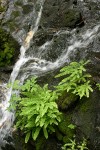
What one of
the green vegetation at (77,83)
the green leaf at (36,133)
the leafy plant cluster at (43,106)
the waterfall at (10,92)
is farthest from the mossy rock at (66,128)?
the waterfall at (10,92)

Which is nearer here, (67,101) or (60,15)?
(67,101)

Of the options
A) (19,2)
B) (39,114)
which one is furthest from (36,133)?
(19,2)

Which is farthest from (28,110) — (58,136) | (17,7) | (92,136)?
(17,7)

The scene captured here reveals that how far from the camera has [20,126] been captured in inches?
316

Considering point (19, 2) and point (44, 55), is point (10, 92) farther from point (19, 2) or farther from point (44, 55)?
point (19, 2)

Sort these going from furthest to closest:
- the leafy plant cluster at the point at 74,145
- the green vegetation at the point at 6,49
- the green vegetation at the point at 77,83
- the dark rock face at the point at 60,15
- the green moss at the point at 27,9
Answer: the green moss at the point at 27,9
the dark rock face at the point at 60,15
the green vegetation at the point at 6,49
the green vegetation at the point at 77,83
the leafy plant cluster at the point at 74,145

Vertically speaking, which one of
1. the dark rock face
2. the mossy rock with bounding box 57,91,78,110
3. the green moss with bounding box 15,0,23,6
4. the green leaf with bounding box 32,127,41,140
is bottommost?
the green leaf with bounding box 32,127,41,140

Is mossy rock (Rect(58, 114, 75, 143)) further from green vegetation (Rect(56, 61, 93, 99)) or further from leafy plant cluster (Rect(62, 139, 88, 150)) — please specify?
green vegetation (Rect(56, 61, 93, 99))

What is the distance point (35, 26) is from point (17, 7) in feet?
6.44

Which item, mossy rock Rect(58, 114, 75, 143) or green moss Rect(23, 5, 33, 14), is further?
green moss Rect(23, 5, 33, 14)

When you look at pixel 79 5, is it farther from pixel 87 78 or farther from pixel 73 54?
pixel 87 78

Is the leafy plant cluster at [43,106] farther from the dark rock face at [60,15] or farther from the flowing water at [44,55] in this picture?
the dark rock face at [60,15]

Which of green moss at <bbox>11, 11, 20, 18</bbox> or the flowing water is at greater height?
green moss at <bbox>11, 11, 20, 18</bbox>

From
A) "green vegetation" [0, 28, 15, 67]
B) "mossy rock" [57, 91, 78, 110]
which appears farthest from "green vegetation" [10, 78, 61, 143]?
"green vegetation" [0, 28, 15, 67]
